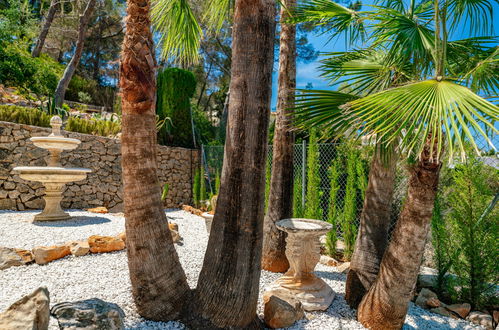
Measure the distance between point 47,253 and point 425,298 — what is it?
14.0 feet

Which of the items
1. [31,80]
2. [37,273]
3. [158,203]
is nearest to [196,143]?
[31,80]

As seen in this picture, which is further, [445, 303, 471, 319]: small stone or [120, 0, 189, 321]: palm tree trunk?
[445, 303, 471, 319]: small stone

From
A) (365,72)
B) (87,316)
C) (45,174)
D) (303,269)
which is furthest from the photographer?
(45,174)

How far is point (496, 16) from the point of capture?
110 inches

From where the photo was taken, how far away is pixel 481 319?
2.95 m

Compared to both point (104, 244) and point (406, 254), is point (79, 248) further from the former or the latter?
point (406, 254)

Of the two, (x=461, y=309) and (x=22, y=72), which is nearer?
(x=461, y=309)

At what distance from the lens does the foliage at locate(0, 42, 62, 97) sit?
8.98 metres

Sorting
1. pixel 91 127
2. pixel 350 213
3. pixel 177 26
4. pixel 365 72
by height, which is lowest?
pixel 350 213

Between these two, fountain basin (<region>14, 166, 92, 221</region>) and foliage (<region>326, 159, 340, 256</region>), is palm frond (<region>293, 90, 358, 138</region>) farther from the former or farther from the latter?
fountain basin (<region>14, 166, 92, 221</region>)

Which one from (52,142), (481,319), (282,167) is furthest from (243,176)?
(52,142)

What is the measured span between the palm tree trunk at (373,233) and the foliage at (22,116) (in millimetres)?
7184

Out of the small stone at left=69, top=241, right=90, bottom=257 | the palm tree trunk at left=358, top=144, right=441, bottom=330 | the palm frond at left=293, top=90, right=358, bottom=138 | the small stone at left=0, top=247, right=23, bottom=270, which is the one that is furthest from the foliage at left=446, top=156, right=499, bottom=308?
the small stone at left=0, top=247, right=23, bottom=270

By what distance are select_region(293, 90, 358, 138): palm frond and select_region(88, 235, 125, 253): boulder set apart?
2944 millimetres
